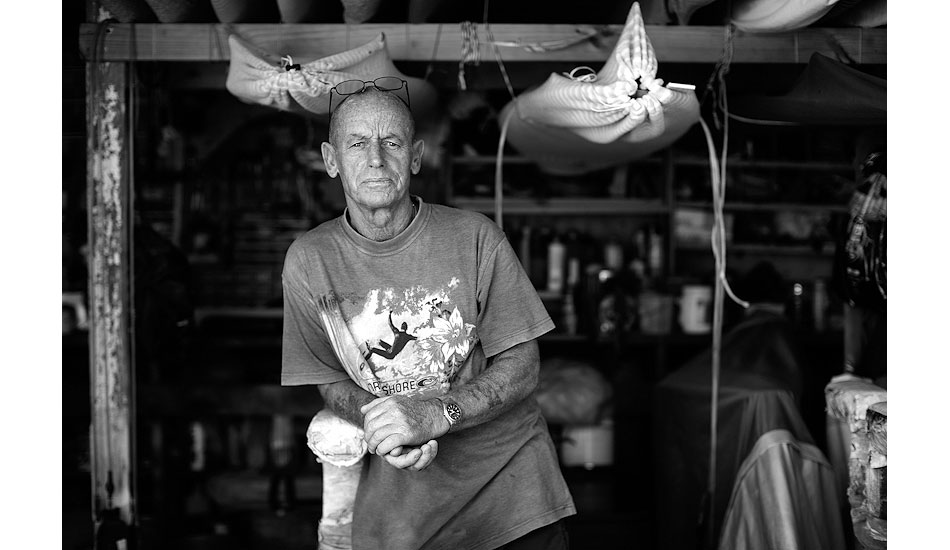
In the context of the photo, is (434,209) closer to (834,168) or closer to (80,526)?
(80,526)

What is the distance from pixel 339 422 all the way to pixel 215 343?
9.90 feet

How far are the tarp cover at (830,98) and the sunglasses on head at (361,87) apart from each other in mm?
1254

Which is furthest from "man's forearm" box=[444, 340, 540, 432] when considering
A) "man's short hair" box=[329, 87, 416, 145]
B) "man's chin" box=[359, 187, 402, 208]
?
"man's short hair" box=[329, 87, 416, 145]

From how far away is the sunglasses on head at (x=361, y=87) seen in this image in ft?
7.48

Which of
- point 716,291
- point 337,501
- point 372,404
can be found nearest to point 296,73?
point 372,404

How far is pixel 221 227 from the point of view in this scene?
18.9 feet

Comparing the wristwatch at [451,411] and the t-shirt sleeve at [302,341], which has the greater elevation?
the t-shirt sleeve at [302,341]

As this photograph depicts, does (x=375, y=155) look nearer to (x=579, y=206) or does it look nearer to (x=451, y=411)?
(x=451, y=411)

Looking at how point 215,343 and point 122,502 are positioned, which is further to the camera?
point 215,343

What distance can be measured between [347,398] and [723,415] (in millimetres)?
1725

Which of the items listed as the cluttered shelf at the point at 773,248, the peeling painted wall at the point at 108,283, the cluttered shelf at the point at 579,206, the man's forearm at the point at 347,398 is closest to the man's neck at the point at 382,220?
the man's forearm at the point at 347,398

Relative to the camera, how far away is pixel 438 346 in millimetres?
2223

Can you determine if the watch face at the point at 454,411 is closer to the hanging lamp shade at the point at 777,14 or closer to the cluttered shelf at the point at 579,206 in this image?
the hanging lamp shade at the point at 777,14
